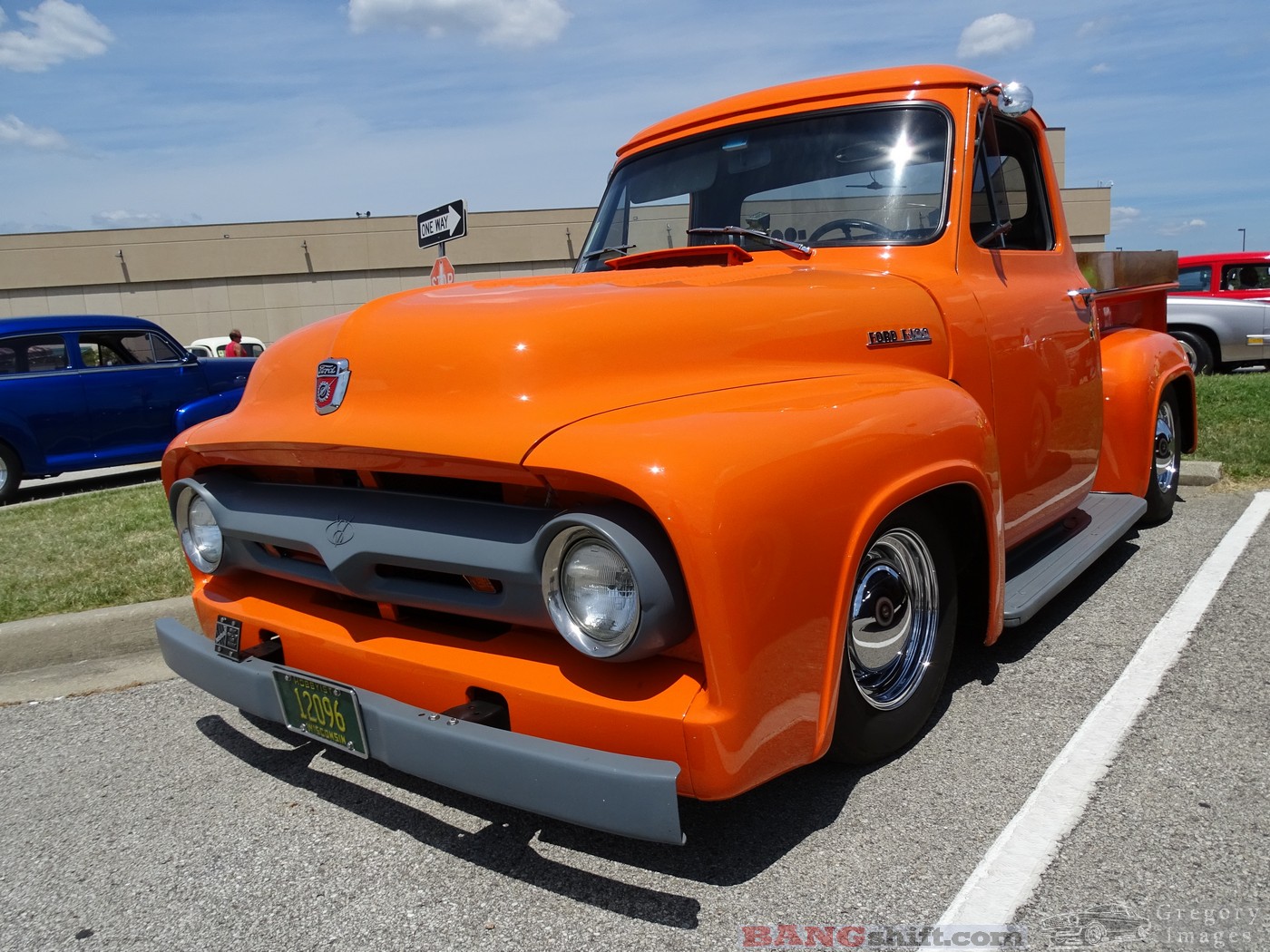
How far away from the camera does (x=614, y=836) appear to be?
8.50ft

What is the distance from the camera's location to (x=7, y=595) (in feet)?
16.4

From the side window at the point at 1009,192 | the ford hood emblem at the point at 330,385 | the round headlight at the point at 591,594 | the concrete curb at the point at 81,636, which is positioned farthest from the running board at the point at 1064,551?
the concrete curb at the point at 81,636

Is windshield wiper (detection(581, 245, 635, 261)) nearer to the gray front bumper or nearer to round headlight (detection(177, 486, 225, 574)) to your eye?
round headlight (detection(177, 486, 225, 574))

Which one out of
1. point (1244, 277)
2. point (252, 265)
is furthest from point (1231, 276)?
point (252, 265)

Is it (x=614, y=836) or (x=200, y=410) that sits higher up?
(x=200, y=410)

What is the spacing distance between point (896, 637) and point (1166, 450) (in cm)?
352

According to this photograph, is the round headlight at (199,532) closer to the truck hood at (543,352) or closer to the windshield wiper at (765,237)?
the truck hood at (543,352)

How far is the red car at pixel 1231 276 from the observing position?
45.2ft

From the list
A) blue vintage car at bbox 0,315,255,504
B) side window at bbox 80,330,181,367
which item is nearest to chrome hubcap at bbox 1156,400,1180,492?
blue vintage car at bbox 0,315,255,504

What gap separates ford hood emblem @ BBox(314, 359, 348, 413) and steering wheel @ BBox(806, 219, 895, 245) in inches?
66.8

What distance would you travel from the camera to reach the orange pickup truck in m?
2.04

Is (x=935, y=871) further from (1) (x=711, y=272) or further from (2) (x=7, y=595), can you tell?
(2) (x=7, y=595)

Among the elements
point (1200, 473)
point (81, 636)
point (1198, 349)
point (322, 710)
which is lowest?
point (1198, 349)

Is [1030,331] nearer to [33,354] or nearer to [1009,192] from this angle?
[1009,192]
